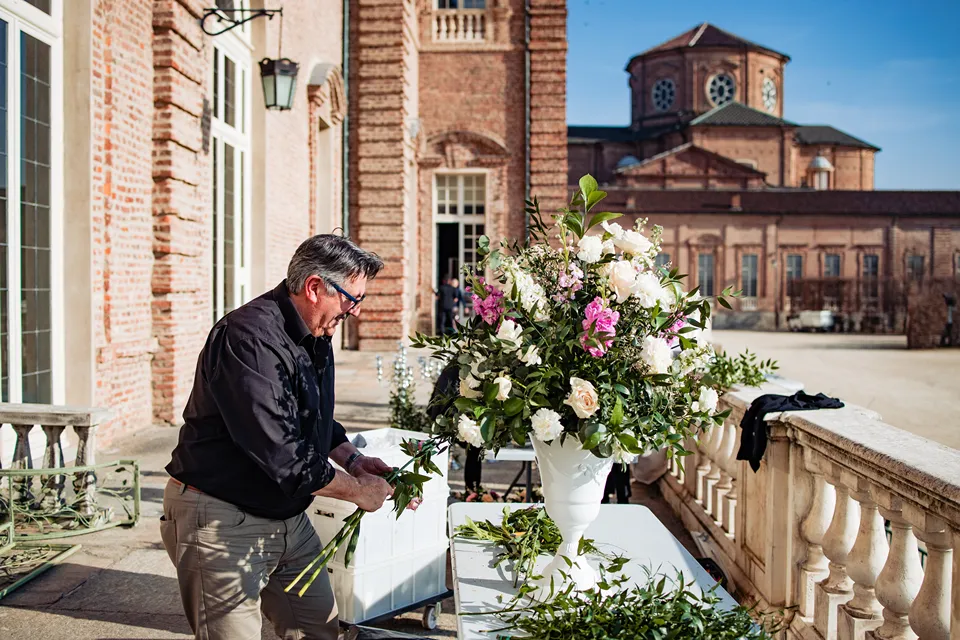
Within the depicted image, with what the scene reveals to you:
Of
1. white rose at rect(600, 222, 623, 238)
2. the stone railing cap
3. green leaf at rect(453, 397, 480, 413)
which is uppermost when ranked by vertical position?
white rose at rect(600, 222, 623, 238)

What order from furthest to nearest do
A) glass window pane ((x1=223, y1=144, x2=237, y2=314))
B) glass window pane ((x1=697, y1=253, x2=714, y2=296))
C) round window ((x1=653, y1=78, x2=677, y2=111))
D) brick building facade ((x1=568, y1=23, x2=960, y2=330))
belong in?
round window ((x1=653, y1=78, x2=677, y2=111))
glass window pane ((x1=697, y1=253, x2=714, y2=296))
brick building facade ((x1=568, y1=23, x2=960, y2=330))
glass window pane ((x1=223, y1=144, x2=237, y2=314))

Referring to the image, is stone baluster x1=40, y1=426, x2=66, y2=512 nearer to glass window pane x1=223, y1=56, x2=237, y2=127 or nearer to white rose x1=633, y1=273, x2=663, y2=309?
white rose x1=633, y1=273, x2=663, y2=309

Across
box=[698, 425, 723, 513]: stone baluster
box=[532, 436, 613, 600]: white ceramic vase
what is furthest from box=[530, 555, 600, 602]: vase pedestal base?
box=[698, 425, 723, 513]: stone baluster

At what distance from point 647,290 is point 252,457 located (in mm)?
1242

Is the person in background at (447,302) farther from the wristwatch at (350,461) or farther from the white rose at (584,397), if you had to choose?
the white rose at (584,397)

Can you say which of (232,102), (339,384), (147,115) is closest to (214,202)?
(232,102)

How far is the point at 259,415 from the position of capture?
2.45 meters

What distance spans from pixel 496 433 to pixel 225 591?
1.09m

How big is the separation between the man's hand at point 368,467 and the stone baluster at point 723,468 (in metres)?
2.72

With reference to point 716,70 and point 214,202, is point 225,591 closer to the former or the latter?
point 214,202

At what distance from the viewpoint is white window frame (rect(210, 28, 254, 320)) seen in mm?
10438

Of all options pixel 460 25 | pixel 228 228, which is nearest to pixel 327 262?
pixel 228 228

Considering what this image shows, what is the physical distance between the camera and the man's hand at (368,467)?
2916 millimetres

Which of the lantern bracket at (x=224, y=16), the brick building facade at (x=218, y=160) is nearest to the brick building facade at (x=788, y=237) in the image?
the brick building facade at (x=218, y=160)
